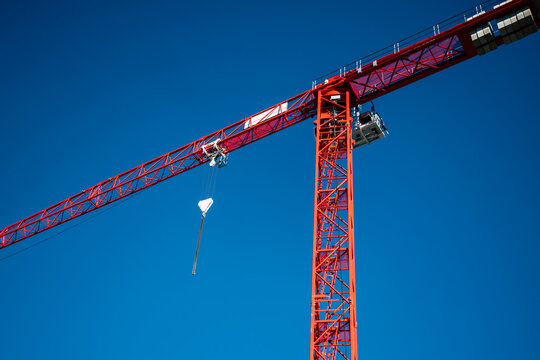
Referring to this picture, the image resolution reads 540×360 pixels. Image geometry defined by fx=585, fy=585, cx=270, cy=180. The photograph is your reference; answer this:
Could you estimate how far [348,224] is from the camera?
2925cm

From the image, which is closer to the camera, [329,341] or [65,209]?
[329,341]

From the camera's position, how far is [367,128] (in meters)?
34.8

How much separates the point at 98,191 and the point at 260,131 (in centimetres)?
1647

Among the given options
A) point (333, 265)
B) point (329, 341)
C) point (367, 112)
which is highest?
point (367, 112)

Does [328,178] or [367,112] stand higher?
[367,112]

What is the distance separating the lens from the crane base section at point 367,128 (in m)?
34.7

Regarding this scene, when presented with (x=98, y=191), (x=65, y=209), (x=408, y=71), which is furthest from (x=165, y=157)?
(x=408, y=71)

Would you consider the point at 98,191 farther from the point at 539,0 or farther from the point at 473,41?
the point at 539,0

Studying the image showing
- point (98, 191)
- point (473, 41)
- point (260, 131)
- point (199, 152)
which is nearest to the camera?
point (473, 41)

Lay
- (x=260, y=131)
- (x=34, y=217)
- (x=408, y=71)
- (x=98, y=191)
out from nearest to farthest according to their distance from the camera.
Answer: (x=408, y=71) → (x=260, y=131) → (x=98, y=191) → (x=34, y=217)

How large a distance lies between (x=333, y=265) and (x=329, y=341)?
3.81m

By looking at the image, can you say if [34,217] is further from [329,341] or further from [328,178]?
[329,341]

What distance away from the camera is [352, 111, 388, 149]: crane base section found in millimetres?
34719

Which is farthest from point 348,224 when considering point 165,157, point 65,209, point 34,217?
point 34,217
